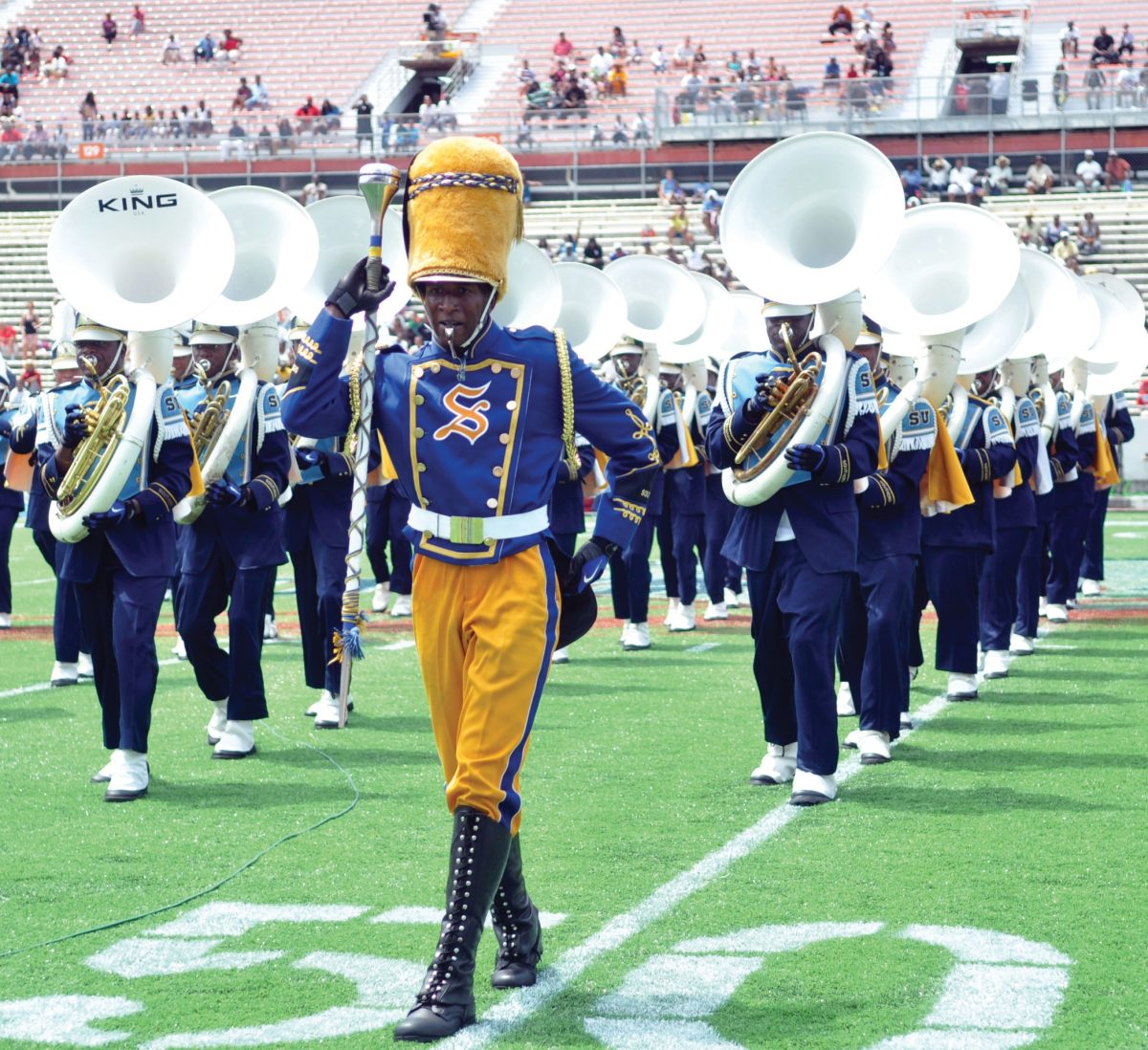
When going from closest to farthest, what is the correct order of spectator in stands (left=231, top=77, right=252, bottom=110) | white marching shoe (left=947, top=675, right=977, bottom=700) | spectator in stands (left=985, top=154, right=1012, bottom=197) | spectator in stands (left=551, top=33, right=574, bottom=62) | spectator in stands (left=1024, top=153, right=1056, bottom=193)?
white marching shoe (left=947, top=675, right=977, bottom=700) < spectator in stands (left=1024, top=153, right=1056, bottom=193) < spectator in stands (left=985, top=154, right=1012, bottom=197) < spectator in stands (left=551, top=33, right=574, bottom=62) < spectator in stands (left=231, top=77, right=252, bottom=110)

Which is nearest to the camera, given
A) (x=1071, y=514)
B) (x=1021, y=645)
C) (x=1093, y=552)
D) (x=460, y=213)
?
(x=460, y=213)

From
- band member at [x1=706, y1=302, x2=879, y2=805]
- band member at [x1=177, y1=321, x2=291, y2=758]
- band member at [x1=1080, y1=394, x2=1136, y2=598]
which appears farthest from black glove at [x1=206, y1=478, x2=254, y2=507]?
band member at [x1=1080, y1=394, x2=1136, y2=598]

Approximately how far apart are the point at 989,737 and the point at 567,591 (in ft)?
13.0

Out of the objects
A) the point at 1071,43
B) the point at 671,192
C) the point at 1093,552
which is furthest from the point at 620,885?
the point at 1071,43

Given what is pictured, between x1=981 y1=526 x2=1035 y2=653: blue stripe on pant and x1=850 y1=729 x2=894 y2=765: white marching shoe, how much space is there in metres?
2.92

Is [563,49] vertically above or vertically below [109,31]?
below

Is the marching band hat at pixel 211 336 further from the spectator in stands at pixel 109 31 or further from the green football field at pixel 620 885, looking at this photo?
the spectator in stands at pixel 109 31

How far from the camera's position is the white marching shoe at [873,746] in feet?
25.1

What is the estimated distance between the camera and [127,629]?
22.9 feet

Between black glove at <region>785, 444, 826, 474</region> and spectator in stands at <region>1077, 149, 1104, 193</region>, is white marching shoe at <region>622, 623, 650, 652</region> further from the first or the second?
spectator in stands at <region>1077, 149, 1104, 193</region>

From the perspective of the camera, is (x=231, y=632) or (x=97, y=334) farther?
(x=231, y=632)

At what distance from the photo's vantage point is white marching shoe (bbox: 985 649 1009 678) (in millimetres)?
10320

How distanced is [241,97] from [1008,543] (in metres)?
Answer: 30.6

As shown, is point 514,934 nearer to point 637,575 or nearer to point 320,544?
point 320,544
